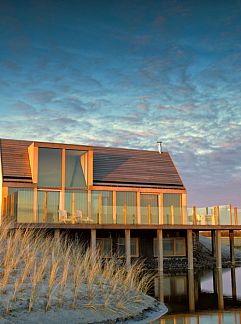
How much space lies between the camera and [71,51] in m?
17.0

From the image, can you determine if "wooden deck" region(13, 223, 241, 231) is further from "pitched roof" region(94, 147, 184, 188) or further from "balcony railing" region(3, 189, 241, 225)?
"pitched roof" region(94, 147, 184, 188)

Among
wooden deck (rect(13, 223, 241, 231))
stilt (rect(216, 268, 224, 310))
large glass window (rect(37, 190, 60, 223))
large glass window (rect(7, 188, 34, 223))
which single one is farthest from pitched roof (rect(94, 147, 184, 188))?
stilt (rect(216, 268, 224, 310))

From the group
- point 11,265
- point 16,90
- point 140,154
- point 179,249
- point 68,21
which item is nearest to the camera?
point 11,265

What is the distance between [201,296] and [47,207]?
24.7ft

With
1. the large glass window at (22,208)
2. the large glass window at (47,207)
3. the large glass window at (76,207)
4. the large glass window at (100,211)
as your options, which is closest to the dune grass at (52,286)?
the large glass window at (22,208)

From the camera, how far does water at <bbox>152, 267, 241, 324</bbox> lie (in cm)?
1143

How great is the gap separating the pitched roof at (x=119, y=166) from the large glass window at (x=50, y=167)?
2.22ft

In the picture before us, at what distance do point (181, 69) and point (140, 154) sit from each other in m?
9.89

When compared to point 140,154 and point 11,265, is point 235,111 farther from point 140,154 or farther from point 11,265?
point 11,265

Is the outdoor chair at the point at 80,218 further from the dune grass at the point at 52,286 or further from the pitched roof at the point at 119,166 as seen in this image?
the dune grass at the point at 52,286

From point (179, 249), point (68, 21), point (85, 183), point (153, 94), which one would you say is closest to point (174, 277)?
point (179, 249)

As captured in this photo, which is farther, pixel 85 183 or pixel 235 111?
pixel 85 183

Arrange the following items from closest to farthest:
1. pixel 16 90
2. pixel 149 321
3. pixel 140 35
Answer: pixel 149 321
pixel 140 35
pixel 16 90

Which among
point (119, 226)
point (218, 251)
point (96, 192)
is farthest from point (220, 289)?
point (96, 192)
